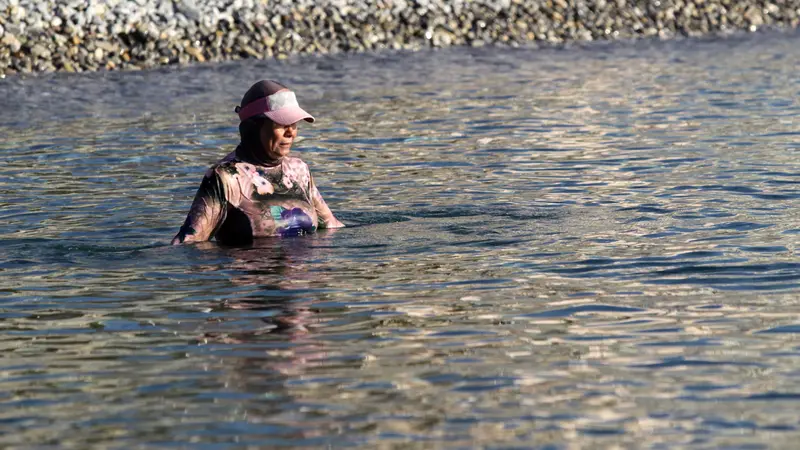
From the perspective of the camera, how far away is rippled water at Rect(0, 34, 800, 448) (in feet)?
22.4

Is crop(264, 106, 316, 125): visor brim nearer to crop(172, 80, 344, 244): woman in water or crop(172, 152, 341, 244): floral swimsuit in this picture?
crop(172, 80, 344, 244): woman in water

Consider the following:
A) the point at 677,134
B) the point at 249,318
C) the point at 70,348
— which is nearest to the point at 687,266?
the point at 249,318

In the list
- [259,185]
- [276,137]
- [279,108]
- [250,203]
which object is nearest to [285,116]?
[279,108]

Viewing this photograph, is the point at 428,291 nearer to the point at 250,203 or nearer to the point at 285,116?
the point at 285,116

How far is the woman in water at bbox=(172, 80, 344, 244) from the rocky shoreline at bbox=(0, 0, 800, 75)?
55.4ft

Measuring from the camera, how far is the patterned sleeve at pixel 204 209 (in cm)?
1059

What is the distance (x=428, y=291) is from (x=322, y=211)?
7.13 feet

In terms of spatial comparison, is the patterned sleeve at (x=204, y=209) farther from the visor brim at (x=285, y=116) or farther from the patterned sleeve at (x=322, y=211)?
the patterned sleeve at (x=322, y=211)

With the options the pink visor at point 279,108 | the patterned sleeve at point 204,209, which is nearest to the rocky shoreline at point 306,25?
the patterned sleeve at point 204,209

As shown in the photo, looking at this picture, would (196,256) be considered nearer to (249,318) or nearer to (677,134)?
(249,318)

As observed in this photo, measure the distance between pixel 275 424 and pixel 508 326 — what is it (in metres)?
2.18

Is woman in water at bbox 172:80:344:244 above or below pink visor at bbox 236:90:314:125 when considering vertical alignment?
below

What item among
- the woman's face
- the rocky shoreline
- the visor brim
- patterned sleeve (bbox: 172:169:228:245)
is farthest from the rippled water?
the rocky shoreline

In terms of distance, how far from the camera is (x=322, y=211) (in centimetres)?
1155
